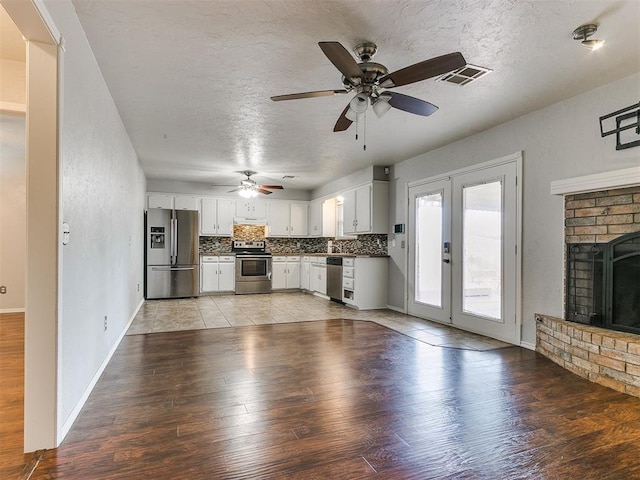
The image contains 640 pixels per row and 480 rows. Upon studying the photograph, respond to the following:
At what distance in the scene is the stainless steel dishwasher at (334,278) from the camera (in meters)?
6.64

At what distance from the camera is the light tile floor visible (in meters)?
4.23

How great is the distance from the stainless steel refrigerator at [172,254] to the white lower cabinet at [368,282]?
3.21 m

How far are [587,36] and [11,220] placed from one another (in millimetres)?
6537

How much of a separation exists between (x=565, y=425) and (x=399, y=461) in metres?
1.11

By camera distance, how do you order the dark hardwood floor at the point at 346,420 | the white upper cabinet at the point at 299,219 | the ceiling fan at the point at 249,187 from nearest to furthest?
1. the dark hardwood floor at the point at 346,420
2. the ceiling fan at the point at 249,187
3. the white upper cabinet at the point at 299,219

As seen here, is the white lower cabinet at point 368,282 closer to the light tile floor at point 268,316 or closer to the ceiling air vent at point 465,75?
the light tile floor at point 268,316

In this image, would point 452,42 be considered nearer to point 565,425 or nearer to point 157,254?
point 565,425

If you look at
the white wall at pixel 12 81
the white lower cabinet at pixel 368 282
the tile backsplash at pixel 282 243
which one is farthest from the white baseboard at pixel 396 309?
the white wall at pixel 12 81

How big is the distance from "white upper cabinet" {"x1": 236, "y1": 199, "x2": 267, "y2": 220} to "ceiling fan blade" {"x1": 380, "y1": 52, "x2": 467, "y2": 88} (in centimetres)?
634

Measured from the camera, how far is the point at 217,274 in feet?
25.6

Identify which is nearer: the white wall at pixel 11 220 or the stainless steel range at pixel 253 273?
the white wall at pixel 11 220

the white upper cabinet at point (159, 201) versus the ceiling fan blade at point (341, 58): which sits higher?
the ceiling fan blade at point (341, 58)

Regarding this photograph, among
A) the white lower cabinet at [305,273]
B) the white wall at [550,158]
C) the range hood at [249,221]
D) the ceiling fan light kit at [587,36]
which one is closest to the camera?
the ceiling fan light kit at [587,36]

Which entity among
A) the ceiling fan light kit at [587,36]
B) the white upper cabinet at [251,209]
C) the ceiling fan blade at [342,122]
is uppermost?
the ceiling fan light kit at [587,36]
